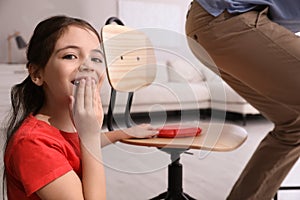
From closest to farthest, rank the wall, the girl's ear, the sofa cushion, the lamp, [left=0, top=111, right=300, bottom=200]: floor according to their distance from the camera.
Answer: the girl's ear, the sofa cushion, [left=0, top=111, right=300, bottom=200]: floor, the lamp, the wall

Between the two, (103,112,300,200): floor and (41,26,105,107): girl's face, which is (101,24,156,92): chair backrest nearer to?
(103,112,300,200): floor

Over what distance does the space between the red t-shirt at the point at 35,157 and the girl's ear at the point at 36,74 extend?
8 cm

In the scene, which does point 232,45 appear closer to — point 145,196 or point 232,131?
point 232,131

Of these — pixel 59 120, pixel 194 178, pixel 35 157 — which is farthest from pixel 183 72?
pixel 194 178

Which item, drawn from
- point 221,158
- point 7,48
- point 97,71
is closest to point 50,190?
point 97,71

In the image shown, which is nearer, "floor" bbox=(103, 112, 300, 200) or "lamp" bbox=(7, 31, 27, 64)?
"floor" bbox=(103, 112, 300, 200)

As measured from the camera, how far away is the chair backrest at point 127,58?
1280 millimetres

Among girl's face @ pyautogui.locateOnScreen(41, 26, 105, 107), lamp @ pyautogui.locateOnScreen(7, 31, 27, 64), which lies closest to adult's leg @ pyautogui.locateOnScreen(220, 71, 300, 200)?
girl's face @ pyautogui.locateOnScreen(41, 26, 105, 107)

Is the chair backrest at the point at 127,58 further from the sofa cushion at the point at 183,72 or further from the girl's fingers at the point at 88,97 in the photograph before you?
the girl's fingers at the point at 88,97

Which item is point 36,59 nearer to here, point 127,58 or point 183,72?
point 183,72

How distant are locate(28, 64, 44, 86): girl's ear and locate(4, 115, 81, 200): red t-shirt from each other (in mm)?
80

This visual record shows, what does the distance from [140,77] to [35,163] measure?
2.38 ft

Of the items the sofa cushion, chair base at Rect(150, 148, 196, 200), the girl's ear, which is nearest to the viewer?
the girl's ear

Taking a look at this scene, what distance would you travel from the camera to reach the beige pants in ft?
3.61
